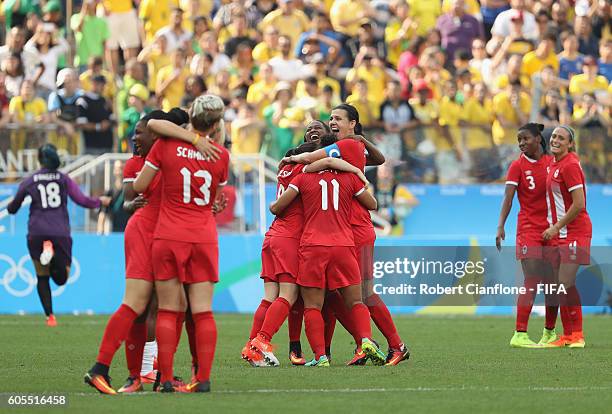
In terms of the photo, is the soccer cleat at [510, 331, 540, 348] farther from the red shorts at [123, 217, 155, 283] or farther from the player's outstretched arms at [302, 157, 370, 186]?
the red shorts at [123, 217, 155, 283]

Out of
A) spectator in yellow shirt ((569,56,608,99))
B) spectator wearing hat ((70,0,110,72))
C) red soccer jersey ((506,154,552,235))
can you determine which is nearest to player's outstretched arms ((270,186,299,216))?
red soccer jersey ((506,154,552,235))

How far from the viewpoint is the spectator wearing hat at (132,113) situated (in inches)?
888

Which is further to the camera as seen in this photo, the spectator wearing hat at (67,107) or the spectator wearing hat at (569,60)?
the spectator wearing hat at (569,60)

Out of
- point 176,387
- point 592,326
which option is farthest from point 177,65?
point 176,387

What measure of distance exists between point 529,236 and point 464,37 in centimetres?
1210

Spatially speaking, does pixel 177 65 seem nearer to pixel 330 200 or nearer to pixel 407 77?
pixel 407 77

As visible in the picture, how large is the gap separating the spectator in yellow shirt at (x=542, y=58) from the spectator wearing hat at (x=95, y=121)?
7.79 meters

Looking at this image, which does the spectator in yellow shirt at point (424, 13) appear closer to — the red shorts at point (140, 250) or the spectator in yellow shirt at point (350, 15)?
the spectator in yellow shirt at point (350, 15)

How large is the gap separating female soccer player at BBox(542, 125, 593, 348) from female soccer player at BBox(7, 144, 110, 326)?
6.45m

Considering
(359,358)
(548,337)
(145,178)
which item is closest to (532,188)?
(548,337)

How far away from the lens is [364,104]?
77.0ft

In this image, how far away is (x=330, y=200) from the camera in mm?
12336

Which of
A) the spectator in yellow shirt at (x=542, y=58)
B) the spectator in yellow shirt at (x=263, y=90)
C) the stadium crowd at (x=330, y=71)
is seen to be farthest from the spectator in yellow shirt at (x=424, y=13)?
the spectator in yellow shirt at (x=263, y=90)

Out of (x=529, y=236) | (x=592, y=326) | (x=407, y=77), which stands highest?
(x=407, y=77)
